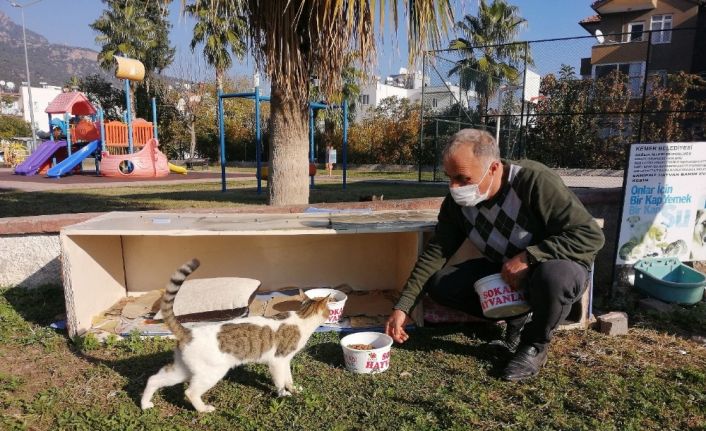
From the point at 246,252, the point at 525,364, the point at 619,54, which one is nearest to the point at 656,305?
the point at 525,364

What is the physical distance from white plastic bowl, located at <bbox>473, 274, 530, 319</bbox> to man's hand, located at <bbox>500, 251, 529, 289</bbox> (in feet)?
0.16

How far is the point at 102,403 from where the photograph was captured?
2.51 metres

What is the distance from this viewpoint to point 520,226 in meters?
2.75

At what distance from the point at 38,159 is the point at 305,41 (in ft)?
56.3

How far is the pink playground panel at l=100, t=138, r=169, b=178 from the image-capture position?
16.4 meters

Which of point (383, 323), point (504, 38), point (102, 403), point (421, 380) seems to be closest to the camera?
point (102, 403)

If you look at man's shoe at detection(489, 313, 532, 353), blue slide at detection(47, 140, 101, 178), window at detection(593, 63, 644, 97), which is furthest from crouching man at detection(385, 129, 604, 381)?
blue slide at detection(47, 140, 101, 178)

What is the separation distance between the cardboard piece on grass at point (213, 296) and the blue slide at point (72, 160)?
49.9ft

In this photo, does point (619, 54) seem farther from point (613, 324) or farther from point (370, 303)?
point (370, 303)

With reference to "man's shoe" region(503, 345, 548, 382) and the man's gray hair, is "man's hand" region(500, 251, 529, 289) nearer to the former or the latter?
"man's shoe" region(503, 345, 548, 382)

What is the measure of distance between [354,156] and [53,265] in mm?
20648

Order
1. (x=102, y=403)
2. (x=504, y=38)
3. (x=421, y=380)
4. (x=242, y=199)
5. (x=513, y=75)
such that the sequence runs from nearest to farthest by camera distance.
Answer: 1. (x=102, y=403)
2. (x=421, y=380)
3. (x=242, y=199)
4. (x=513, y=75)
5. (x=504, y=38)

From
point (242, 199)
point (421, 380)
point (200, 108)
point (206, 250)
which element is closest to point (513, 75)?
point (242, 199)

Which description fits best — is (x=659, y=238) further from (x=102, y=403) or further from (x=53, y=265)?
(x=53, y=265)
